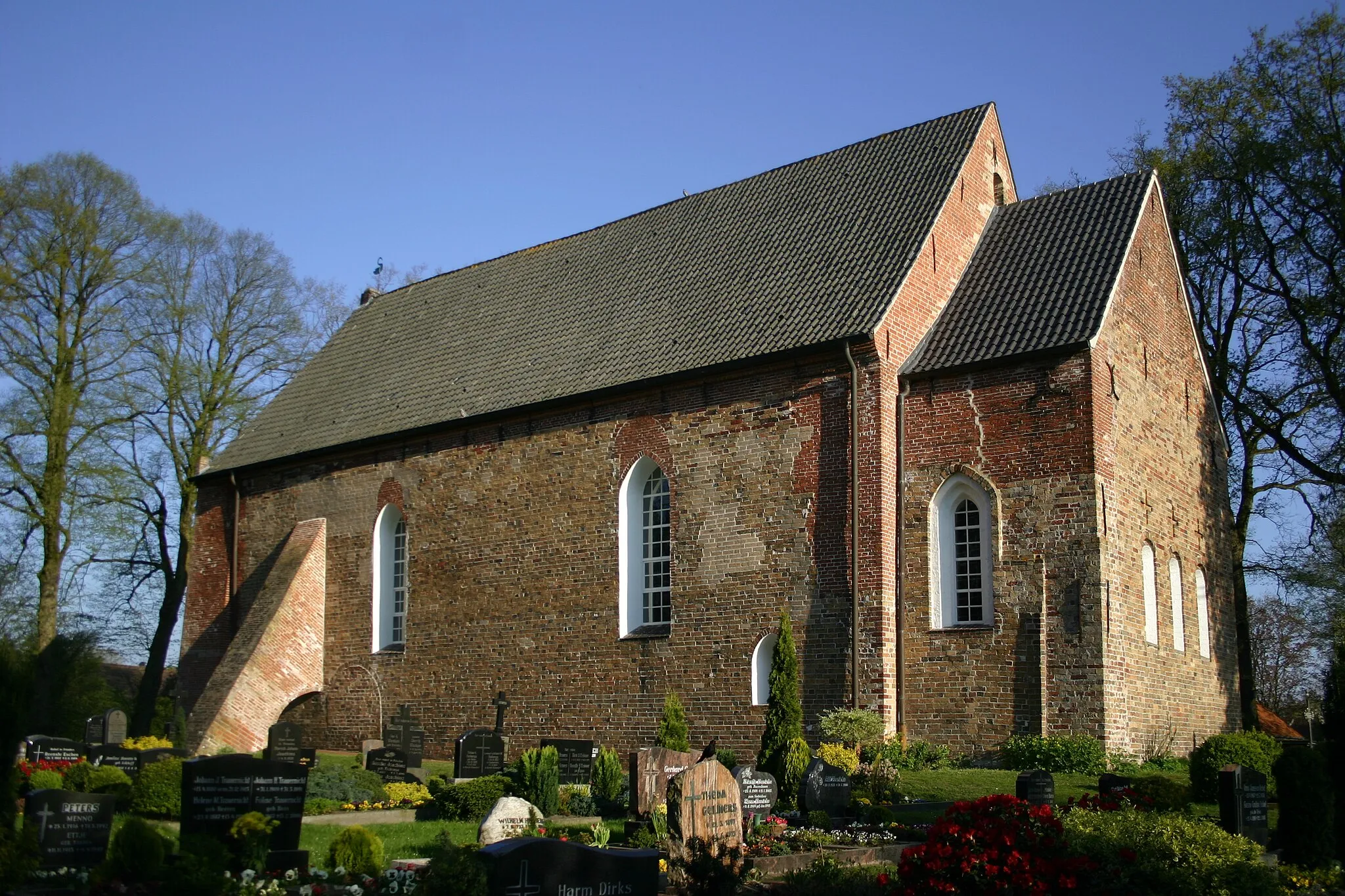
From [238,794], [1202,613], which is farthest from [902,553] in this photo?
[238,794]

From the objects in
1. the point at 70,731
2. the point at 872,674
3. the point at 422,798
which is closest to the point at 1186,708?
the point at 872,674

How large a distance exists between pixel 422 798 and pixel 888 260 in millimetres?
11060

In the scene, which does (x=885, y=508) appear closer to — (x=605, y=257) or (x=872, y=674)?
(x=872, y=674)

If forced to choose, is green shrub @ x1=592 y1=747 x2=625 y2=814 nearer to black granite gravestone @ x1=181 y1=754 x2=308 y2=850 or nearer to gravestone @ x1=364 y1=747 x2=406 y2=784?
gravestone @ x1=364 y1=747 x2=406 y2=784

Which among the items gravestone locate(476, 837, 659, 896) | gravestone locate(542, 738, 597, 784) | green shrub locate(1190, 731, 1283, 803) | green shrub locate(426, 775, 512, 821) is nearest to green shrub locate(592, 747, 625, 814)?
green shrub locate(426, 775, 512, 821)

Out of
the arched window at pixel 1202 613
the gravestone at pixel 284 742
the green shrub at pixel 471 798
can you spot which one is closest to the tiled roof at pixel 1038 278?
the arched window at pixel 1202 613

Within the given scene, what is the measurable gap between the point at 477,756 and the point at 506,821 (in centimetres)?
670

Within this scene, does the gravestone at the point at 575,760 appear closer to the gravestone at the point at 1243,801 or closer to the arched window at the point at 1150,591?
the arched window at the point at 1150,591

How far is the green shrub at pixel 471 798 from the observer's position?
15898 mm

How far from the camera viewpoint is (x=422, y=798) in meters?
17.3

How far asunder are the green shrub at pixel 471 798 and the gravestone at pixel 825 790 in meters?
3.81

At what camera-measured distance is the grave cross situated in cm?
2234

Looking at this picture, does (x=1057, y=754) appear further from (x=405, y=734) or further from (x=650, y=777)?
(x=405, y=734)

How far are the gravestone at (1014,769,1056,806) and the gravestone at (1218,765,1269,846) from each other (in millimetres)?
1775
